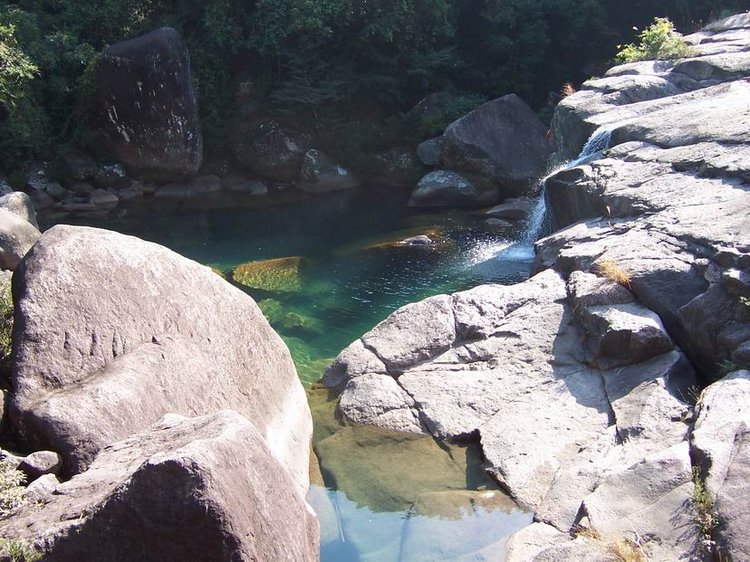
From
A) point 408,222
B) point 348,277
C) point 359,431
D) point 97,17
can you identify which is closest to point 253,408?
point 359,431

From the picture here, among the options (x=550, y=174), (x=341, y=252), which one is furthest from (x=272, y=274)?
(x=550, y=174)

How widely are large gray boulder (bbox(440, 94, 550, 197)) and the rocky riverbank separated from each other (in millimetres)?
6634

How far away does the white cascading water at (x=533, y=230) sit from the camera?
1206cm

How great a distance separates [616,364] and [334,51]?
15.1 m

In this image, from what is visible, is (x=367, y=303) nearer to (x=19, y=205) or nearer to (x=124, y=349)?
(x=124, y=349)

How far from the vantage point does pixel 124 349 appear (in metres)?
5.83

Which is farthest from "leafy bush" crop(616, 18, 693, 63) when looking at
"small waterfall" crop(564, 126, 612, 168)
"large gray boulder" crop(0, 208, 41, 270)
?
"large gray boulder" crop(0, 208, 41, 270)

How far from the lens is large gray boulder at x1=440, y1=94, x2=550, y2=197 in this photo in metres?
17.7

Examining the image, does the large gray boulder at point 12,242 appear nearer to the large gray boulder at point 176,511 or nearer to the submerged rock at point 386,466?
the submerged rock at point 386,466

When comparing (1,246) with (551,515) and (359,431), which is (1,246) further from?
(551,515)

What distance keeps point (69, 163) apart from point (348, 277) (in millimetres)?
9289

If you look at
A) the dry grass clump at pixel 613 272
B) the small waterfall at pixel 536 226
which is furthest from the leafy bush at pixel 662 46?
the dry grass clump at pixel 613 272

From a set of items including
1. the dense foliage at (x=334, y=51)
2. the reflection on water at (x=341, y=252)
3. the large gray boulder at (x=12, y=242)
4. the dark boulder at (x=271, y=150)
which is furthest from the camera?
the dark boulder at (x=271, y=150)

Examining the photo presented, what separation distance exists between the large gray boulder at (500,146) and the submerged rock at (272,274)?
5936 millimetres
